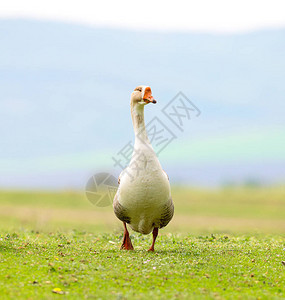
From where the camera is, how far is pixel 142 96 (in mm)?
11961

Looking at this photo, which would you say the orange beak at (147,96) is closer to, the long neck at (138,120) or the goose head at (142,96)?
the goose head at (142,96)

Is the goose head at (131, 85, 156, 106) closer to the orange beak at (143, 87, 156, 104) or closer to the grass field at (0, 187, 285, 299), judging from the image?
the orange beak at (143, 87, 156, 104)

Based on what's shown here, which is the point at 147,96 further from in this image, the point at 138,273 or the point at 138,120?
the point at 138,273

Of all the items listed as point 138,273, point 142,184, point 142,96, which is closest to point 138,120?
point 142,96

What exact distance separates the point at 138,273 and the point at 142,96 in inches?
170

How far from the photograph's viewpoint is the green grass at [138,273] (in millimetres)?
9141

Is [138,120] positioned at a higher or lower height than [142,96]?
lower

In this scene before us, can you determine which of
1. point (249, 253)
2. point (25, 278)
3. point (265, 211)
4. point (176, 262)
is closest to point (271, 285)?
point (176, 262)

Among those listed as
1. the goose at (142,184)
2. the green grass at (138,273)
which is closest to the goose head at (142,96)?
the goose at (142,184)

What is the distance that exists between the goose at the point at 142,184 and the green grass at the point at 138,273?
1.03 meters

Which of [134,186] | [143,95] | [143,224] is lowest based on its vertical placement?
[143,224]

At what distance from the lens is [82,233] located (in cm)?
1925

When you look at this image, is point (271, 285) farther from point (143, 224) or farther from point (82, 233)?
point (82, 233)

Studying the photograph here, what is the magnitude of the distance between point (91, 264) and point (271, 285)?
3.94 metres
